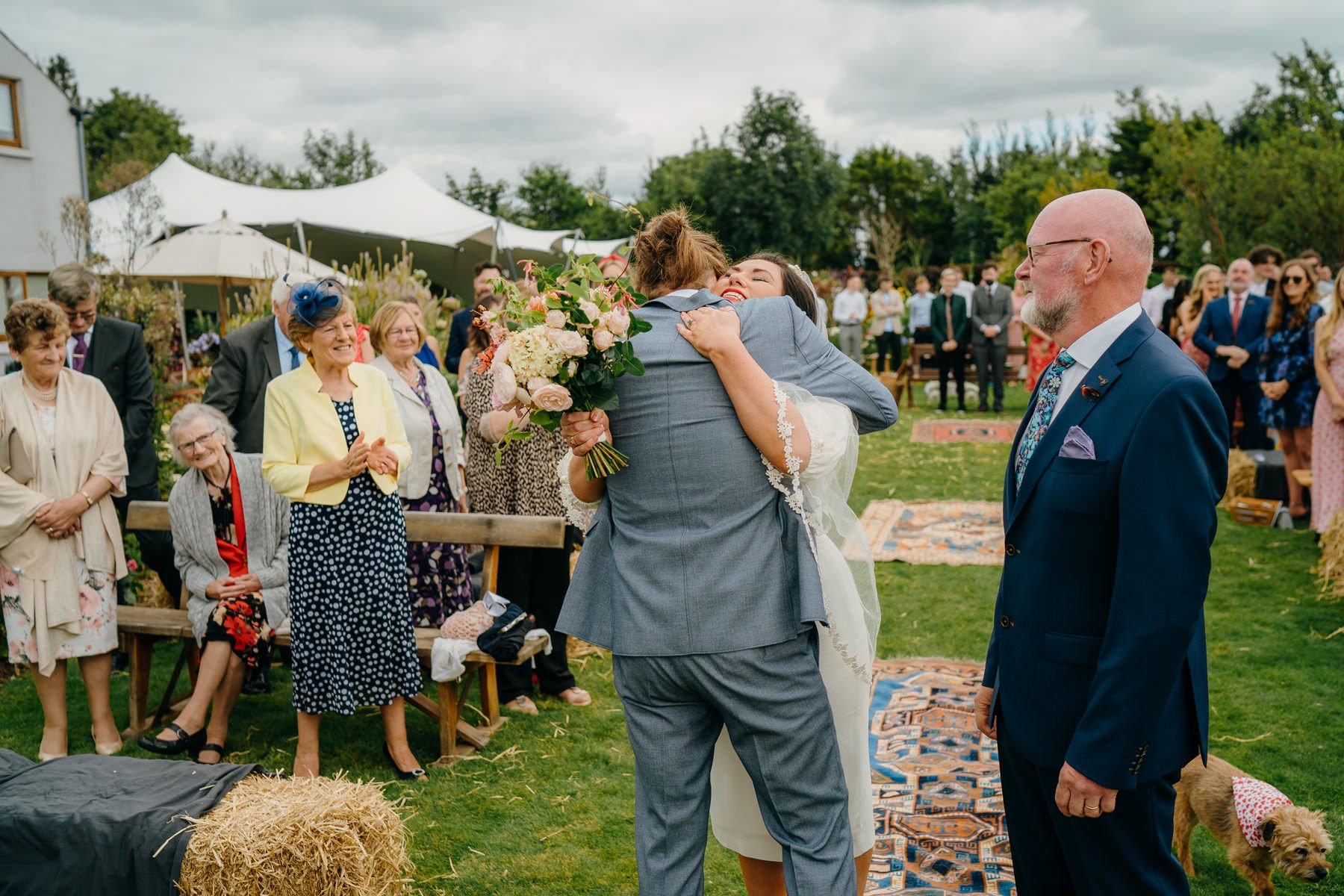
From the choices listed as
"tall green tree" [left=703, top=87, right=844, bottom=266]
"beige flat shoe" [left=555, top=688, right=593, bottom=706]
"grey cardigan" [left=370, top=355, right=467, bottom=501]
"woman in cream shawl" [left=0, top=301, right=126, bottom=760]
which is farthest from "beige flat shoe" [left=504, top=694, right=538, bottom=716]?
"tall green tree" [left=703, top=87, right=844, bottom=266]

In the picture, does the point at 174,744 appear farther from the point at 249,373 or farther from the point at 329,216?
the point at 329,216

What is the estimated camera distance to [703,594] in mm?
2508

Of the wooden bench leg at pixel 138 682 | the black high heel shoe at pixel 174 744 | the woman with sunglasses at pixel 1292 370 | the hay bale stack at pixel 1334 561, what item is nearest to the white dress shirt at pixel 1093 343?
the black high heel shoe at pixel 174 744

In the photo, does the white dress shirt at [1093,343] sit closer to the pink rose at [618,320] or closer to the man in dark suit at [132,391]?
the pink rose at [618,320]

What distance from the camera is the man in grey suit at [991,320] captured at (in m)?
15.7

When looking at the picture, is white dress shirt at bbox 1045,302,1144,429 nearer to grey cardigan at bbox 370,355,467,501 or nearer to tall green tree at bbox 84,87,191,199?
grey cardigan at bbox 370,355,467,501

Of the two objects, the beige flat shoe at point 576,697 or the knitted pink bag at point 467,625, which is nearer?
the knitted pink bag at point 467,625

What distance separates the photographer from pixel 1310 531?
8539 mm

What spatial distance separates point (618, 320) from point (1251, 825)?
8.98ft

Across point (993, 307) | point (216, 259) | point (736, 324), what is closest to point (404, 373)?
point (736, 324)

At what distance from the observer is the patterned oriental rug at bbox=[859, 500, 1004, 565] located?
8.17m

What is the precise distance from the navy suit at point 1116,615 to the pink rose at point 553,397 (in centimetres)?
113

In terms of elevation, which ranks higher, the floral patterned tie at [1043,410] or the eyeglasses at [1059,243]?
the eyeglasses at [1059,243]

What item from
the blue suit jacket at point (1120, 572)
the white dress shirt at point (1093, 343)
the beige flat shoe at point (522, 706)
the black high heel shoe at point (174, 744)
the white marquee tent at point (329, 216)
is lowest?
the beige flat shoe at point (522, 706)
